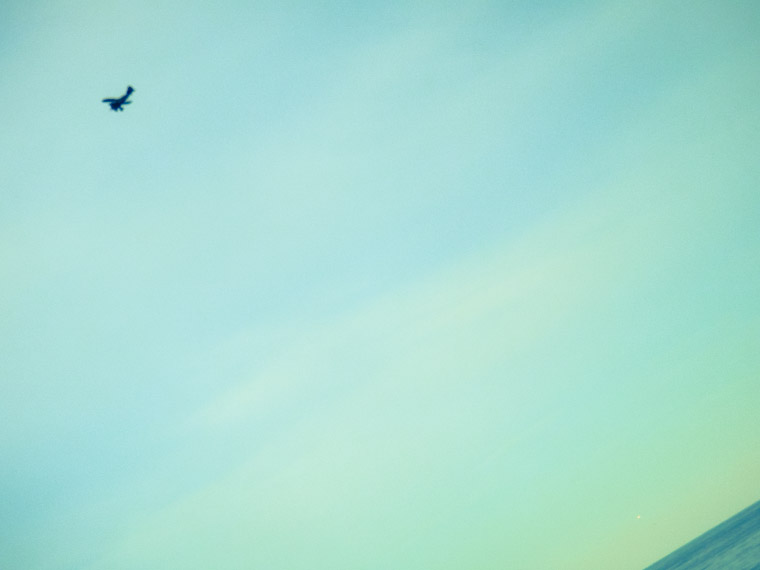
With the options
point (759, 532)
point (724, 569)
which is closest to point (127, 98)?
point (724, 569)

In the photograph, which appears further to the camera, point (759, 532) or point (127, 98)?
point (759, 532)

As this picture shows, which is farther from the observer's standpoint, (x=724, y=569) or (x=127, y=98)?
(x=724, y=569)

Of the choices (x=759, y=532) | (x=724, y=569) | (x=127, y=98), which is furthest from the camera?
(x=759, y=532)

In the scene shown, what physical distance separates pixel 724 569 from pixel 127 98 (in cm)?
7548

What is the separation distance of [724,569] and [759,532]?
2906 centimetres

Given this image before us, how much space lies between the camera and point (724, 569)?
58781 millimetres

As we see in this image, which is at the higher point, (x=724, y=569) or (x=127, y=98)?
(x=127, y=98)

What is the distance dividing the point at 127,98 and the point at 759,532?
338ft

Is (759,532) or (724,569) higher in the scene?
(724,569)

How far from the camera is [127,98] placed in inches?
739

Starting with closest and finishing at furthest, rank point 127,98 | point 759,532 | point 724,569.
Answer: point 127,98 < point 724,569 < point 759,532

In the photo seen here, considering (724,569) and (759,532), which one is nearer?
(724,569)

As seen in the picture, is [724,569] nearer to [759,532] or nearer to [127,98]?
[759,532]

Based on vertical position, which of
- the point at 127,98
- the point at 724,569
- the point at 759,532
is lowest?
the point at 759,532
